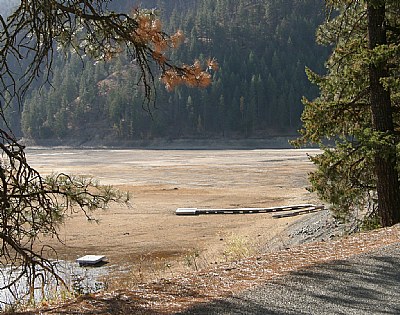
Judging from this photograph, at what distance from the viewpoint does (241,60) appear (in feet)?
443

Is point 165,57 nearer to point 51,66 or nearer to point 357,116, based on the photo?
point 51,66

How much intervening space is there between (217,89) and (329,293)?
11537 cm

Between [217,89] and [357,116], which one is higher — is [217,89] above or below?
above

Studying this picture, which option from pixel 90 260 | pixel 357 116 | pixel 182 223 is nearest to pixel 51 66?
pixel 357 116

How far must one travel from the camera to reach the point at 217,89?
12038 cm

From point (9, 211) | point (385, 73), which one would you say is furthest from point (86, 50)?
point (385, 73)

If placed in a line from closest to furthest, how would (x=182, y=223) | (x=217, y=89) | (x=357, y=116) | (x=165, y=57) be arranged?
1. (x=165, y=57)
2. (x=357, y=116)
3. (x=182, y=223)
4. (x=217, y=89)

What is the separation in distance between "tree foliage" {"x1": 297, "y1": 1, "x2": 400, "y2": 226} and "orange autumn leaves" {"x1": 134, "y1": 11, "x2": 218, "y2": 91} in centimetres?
400

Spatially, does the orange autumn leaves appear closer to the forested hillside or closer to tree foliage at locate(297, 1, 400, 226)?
tree foliage at locate(297, 1, 400, 226)

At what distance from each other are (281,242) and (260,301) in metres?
12.1

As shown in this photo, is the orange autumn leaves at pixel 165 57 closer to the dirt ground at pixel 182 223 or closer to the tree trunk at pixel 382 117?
the dirt ground at pixel 182 223

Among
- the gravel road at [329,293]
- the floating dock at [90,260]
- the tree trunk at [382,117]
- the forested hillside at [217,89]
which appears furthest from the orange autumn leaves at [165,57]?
the forested hillside at [217,89]

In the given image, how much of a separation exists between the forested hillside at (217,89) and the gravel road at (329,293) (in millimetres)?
92754

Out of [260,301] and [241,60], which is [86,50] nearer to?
[260,301]
